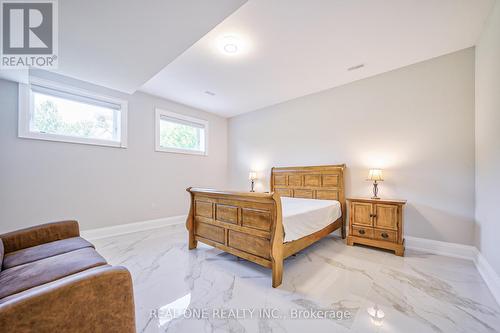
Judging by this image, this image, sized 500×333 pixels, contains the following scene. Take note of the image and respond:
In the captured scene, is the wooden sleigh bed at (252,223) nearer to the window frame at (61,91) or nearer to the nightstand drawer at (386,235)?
the nightstand drawer at (386,235)

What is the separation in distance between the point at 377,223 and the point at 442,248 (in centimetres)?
87

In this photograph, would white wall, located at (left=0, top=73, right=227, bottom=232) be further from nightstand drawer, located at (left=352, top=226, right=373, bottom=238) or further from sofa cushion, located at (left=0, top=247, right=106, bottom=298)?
nightstand drawer, located at (left=352, top=226, right=373, bottom=238)

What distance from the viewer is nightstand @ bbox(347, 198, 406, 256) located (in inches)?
107

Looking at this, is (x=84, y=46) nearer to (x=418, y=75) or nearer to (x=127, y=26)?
(x=127, y=26)

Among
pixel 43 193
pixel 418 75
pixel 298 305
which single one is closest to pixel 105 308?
pixel 298 305

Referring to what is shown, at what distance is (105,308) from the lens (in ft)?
3.27

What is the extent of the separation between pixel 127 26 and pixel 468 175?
4378mm

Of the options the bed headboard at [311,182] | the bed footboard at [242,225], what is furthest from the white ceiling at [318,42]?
the bed footboard at [242,225]

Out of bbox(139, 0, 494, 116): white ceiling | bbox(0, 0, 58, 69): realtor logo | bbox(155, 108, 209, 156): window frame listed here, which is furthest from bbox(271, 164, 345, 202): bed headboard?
bbox(0, 0, 58, 69): realtor logo


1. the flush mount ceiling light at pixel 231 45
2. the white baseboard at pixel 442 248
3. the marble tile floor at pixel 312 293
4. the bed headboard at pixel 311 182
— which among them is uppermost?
the flush mount ceiling light at pixel 231 45

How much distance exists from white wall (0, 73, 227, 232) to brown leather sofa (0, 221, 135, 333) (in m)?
1.82

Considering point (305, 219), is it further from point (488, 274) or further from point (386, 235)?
point (488, 274)

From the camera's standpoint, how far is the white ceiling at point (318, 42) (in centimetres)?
199

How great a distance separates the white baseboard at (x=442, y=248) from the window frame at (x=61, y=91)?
505 centimetres
